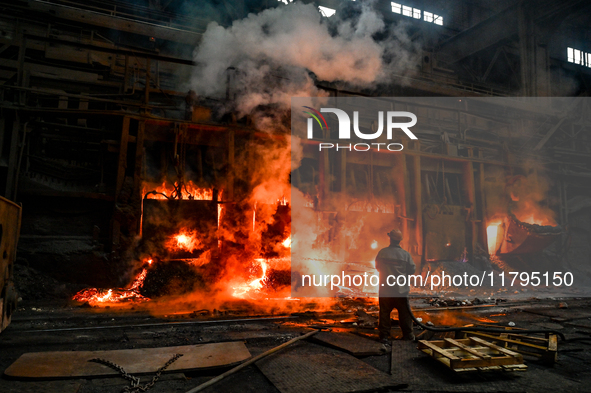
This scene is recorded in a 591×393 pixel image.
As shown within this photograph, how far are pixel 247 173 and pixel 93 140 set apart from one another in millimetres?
3332

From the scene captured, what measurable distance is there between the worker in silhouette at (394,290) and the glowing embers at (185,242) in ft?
12.4

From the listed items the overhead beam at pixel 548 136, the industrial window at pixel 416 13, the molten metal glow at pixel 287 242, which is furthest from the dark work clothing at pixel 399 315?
the industrial window at pixel 416 13

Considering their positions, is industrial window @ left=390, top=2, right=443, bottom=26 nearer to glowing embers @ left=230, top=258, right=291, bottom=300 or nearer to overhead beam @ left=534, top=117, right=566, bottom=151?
overhead beam @ left=534, top=117, right=566, bottom=151

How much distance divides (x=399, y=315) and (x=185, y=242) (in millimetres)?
4251

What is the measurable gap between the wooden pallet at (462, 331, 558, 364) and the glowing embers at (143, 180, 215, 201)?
550cm

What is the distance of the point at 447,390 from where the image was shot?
2.92 m

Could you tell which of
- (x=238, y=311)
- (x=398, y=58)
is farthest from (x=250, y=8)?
(x=238, y=311)

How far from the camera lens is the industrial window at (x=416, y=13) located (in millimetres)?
17594

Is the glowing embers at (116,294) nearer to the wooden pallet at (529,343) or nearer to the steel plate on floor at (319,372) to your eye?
the steel plate on floor at (319,372)

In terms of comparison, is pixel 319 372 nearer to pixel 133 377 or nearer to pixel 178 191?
pixel 133 377

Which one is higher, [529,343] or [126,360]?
[529,343]

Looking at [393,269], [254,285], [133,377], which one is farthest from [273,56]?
[133,377]

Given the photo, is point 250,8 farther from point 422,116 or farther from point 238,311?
point 238,311

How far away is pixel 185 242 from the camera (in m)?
6.91
